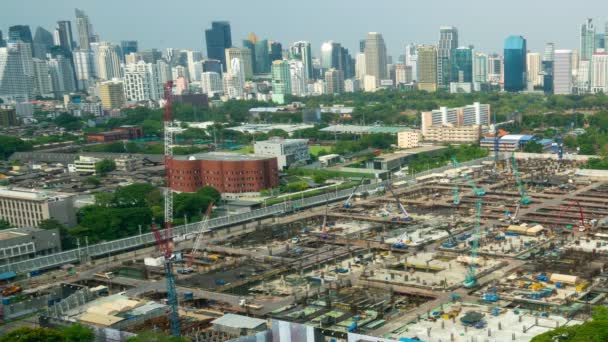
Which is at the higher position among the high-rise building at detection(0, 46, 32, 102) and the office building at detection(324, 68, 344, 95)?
the high-rise building at detection(0, 46, 32, 102)

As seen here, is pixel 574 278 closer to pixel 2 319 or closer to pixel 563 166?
pixel 2 319

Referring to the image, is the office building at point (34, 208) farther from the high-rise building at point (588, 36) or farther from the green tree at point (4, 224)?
the high-rise building at point (588, 36)

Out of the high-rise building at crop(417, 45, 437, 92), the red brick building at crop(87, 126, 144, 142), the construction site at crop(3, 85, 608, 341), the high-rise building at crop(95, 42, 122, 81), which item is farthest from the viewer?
the high-rise building at crop(95, 42, 122, 81)

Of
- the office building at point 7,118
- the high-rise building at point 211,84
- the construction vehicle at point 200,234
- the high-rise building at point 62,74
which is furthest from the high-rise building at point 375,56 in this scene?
the construction vehicle at point 200,234

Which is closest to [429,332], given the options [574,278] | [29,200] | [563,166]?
[574,278]

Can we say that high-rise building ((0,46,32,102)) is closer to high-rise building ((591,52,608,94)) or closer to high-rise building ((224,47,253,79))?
high-rise building ((224,47,253,79))

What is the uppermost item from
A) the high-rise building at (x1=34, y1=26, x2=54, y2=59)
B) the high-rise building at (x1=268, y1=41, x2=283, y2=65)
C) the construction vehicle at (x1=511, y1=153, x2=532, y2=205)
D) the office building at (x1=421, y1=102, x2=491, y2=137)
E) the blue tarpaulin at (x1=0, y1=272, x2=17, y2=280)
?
the high-rise building at (x1=34, y1=26, x2=54, y2=59)

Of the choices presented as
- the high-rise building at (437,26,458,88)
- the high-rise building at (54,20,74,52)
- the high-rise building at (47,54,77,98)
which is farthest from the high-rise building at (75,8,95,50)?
the high-rise building at (437,26,458,88)
